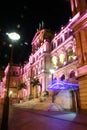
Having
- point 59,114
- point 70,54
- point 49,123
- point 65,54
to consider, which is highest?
point 65,54

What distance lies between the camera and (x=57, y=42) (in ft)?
146

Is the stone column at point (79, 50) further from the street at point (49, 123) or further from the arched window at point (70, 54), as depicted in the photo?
the arched window at point (70, 54)

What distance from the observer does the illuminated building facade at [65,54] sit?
1854cm

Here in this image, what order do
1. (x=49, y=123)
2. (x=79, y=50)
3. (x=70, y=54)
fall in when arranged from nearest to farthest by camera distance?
(x=49, y=123), (x=79, y=50), (x=70, y=54)

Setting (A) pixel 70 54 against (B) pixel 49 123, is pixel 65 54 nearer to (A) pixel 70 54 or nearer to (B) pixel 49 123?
(A) pixel 70 54

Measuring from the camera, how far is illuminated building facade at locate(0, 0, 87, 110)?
18536mm

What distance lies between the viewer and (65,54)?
3875 cm

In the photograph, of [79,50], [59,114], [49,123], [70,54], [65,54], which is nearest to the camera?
[49,123]

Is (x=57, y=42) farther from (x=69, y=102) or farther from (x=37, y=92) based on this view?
(x=69, y=102)

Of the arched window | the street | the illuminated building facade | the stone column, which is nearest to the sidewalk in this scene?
the street

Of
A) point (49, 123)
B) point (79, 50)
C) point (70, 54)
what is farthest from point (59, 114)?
point (70, 54)

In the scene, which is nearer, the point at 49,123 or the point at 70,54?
the point at 49,123

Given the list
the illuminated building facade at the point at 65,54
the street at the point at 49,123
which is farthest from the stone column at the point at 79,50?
the street at the point at 49,123

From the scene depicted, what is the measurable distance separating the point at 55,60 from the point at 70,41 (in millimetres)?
9019
